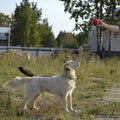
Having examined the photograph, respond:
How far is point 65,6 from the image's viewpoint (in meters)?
35.7

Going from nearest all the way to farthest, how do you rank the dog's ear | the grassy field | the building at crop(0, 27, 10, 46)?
the grassy field → the dog's ear → the building at crop(0, 27, 10, 46)

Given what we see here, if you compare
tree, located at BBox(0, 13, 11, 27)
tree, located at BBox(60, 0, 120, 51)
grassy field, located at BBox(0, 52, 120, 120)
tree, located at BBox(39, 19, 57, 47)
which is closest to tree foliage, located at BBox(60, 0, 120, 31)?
tree, located at BBox(60, 0, 120, 51)

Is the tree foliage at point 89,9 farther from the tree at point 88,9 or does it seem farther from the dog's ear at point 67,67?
the dog's ear at point 67,67

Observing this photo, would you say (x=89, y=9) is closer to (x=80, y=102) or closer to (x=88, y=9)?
(x=88, y=9)

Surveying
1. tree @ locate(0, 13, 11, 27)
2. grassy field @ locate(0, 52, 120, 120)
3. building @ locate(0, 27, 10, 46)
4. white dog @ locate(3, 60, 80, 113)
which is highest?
tree @ locate(0, 13, 11, 27)

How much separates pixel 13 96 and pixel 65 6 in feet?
81.9

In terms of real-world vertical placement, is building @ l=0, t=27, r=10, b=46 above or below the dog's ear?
above

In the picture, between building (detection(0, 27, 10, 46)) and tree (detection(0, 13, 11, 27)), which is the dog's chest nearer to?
building (detection(0, 27, 10, 46))

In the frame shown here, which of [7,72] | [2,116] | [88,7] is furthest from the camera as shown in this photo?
[88,7]

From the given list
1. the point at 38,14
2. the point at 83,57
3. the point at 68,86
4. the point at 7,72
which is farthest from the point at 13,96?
the point at 38,14

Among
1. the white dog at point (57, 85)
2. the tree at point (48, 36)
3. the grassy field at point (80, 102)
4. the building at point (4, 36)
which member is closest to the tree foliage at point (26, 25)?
the tree at point (48, 36)

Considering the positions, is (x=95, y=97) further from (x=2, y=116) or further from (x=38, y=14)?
(x=38, y=14)

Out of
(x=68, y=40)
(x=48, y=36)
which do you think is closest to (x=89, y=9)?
(x=48, y=36)

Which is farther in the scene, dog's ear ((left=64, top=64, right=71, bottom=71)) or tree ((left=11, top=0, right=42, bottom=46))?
tree ((left=11, top=0, right=42, bottom=46))
